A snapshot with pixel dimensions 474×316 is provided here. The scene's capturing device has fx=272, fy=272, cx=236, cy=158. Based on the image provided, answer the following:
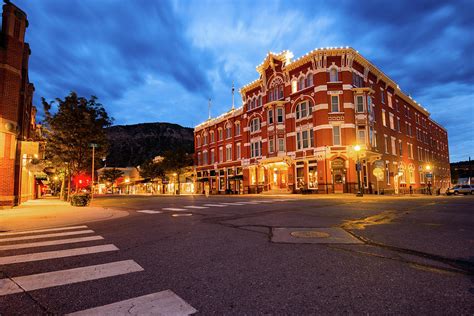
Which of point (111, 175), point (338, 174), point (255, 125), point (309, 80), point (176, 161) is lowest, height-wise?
point (338, 174)

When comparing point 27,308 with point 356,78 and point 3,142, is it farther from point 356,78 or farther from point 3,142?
point 356,78

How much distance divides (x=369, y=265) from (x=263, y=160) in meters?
32.9

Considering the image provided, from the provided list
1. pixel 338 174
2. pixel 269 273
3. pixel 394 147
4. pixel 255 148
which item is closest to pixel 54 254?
pixel 269 273

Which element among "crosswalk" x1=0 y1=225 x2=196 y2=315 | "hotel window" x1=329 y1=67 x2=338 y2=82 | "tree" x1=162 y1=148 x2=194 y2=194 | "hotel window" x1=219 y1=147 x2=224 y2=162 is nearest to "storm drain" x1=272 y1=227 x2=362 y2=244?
"crosswalk" x1=0 y1=225 x2=196 y2=315

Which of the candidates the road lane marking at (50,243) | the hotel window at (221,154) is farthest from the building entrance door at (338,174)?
the road lane marking at (50,243)

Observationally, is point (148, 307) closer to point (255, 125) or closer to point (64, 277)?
point (64, 277)

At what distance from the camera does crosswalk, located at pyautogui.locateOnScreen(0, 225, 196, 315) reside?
292 centimetres

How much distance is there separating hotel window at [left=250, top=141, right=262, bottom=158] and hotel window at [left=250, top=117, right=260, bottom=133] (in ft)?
6.41

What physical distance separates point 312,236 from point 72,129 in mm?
25464

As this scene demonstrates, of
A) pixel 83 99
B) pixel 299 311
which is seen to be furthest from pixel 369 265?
pixel 83 99

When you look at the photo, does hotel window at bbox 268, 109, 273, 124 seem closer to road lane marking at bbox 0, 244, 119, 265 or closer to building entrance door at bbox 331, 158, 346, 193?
building entrance door at bbox 331, 158, 346, 193

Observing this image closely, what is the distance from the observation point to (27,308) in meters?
2.96

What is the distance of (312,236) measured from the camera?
6.57m

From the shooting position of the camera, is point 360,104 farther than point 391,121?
No
